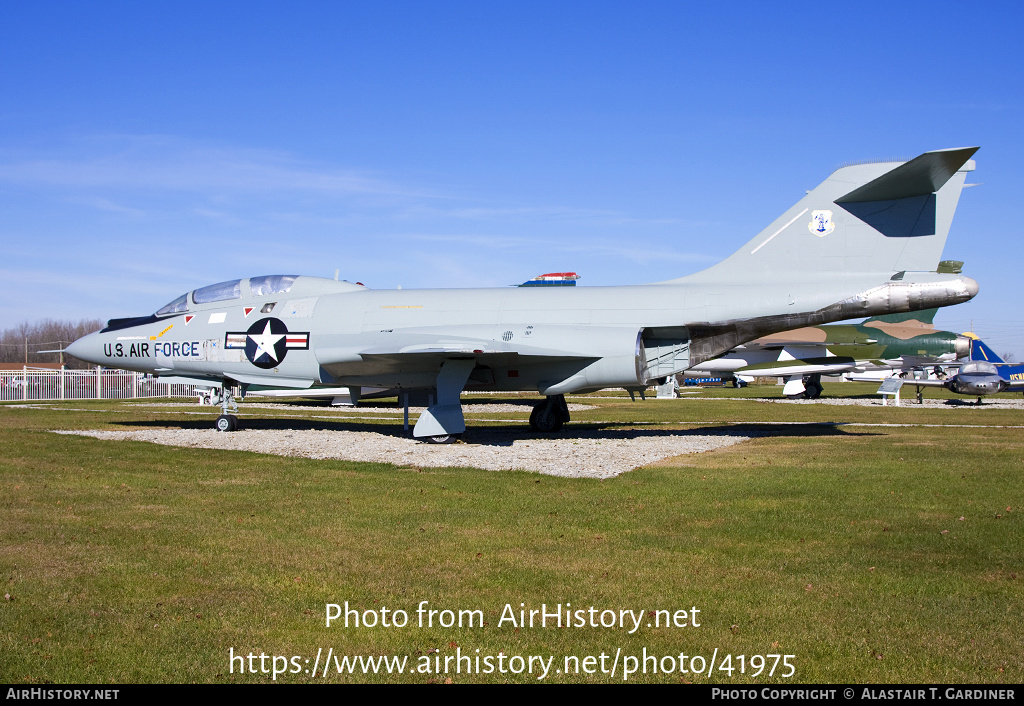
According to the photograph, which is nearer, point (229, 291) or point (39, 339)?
point (229, 291)

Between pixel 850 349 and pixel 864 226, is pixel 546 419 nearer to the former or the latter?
pixel 864 226

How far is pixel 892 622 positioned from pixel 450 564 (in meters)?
3.16

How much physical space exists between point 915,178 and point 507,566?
11579mm

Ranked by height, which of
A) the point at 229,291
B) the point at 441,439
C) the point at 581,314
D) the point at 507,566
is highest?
the point at 229,291

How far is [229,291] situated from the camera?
18.9 meters

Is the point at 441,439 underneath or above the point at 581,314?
underneath

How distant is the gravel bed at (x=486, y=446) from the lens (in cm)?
1310

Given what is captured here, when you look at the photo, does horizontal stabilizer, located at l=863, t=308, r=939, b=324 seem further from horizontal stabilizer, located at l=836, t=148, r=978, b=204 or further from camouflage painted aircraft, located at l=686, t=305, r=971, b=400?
horizontal stabilizer, located at l=836, t=148, r=978, b=204

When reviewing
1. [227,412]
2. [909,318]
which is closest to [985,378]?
[909,318]

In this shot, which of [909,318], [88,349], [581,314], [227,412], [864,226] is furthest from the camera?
[909,318]

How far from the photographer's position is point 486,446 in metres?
15.7

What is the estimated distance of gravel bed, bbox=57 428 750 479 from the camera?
43.0ft

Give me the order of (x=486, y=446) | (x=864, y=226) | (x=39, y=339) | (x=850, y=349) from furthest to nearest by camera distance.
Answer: (x=39, y=339), (x=850, y=349), (x=486, y=446), (x=864, y=226)
